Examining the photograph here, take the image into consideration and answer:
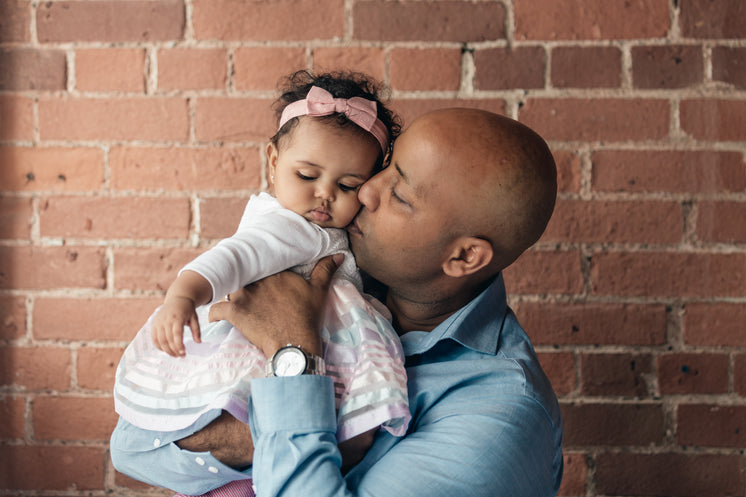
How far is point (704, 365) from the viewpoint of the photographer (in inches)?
59.6

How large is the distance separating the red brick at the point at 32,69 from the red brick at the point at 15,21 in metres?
0.04

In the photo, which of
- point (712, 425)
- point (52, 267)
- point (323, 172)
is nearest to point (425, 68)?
point (323, 172)

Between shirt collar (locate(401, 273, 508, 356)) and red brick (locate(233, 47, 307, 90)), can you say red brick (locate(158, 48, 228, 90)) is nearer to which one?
red brick (locate(233, 47, 307, 90))

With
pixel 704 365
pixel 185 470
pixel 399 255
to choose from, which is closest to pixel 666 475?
pixel 704 365

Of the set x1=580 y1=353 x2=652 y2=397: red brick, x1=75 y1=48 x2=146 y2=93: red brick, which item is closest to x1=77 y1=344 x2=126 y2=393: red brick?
x1=75 y1=48 x2=146 y2=93: red brick

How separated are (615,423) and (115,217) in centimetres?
142

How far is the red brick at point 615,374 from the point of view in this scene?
1.52 meters

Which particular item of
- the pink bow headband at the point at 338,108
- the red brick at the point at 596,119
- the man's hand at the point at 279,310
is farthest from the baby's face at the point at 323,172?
the red brick at the point at 596,119

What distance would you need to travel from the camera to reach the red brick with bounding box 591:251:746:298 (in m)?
1.49

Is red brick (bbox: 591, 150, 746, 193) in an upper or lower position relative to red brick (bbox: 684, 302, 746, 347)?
upper

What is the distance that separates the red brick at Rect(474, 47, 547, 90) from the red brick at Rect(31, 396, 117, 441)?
1296mm

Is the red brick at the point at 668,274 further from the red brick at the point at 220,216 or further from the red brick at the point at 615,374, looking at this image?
the red brick at the point at 220,216

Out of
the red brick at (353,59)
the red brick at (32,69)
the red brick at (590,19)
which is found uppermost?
the red brick at (590,19)

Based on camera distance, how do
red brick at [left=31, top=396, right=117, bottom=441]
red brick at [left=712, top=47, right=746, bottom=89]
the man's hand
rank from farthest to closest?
red brick at [left=31, top=396, right=117, bottom=441] < red brick at [left=712, top=47, right=746, bottom=89] < the man's hand
